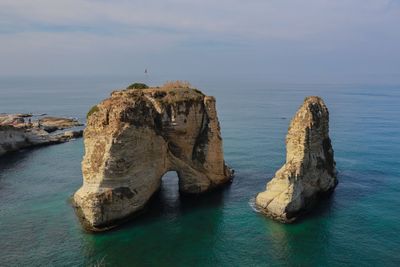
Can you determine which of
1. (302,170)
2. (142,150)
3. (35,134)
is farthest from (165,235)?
(35,134)

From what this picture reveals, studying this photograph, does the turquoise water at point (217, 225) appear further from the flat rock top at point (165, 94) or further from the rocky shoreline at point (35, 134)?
the flat rock top at point (165, 94)

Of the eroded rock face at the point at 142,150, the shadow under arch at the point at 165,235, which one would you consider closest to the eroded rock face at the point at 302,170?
the shadow under arch at the point at 165,235

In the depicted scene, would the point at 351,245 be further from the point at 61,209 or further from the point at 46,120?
the point at 46,120

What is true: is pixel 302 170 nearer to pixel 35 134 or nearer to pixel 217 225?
pixel 217 225

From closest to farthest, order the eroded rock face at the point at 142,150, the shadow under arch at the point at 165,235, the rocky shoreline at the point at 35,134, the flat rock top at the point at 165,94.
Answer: the shadow under arch at the point at 165,235 < the eroded rock face at the point at 142,150 < the flat rock top at the point at 165,94 < the rocky shoreline at the point at 35,134

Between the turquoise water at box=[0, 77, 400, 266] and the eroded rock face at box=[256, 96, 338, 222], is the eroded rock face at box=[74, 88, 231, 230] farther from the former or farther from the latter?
the eroded rock face at box=[256, 96, 338, 222]

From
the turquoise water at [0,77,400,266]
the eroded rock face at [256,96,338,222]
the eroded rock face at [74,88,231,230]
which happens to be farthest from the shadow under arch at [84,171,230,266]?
the eroded rock face at [256,96,338,222]

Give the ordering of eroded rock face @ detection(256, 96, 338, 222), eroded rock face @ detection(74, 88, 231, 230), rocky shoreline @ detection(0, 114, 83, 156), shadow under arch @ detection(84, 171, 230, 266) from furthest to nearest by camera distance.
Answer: rocky shoreline @ detection(0, 114, 83, 156)
eroded rock face @ detection(256, 96, 338, 222)
eroded rock face @ detection(74, 88, 231, 230)
shadow under arch @ detection(84, 171, 230, 266)

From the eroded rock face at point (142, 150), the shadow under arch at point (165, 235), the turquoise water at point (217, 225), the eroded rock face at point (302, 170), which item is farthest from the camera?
the eroded rock face at point (302, 170)
